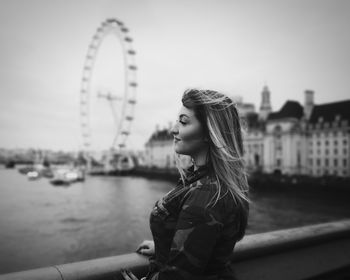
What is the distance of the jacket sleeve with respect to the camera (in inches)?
47.2

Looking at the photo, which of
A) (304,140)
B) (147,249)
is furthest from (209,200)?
(304,140)

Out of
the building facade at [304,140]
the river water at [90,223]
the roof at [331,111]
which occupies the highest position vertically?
the roof at [331,111]

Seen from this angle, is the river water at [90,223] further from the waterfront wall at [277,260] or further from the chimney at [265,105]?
the chimney at [265,105]

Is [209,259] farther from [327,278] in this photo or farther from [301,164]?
[301,164]

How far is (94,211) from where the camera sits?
27156mm

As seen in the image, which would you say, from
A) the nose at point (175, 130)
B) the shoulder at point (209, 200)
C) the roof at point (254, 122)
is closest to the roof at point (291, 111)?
the roof at point (254, 122)

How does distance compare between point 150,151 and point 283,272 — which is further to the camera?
point 150,151

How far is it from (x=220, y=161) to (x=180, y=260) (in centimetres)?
43

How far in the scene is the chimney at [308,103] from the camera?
6240cm

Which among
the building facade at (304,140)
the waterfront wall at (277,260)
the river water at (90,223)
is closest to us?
the waterfront wall at (277,260)

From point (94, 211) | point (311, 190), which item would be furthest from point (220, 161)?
point (311, 190)

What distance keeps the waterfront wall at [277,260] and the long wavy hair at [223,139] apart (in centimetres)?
78

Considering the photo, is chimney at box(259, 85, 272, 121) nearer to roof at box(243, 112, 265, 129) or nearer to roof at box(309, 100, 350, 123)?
roof at box(243, 112, 265, 129)

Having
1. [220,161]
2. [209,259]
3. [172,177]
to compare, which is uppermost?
[220,161]
